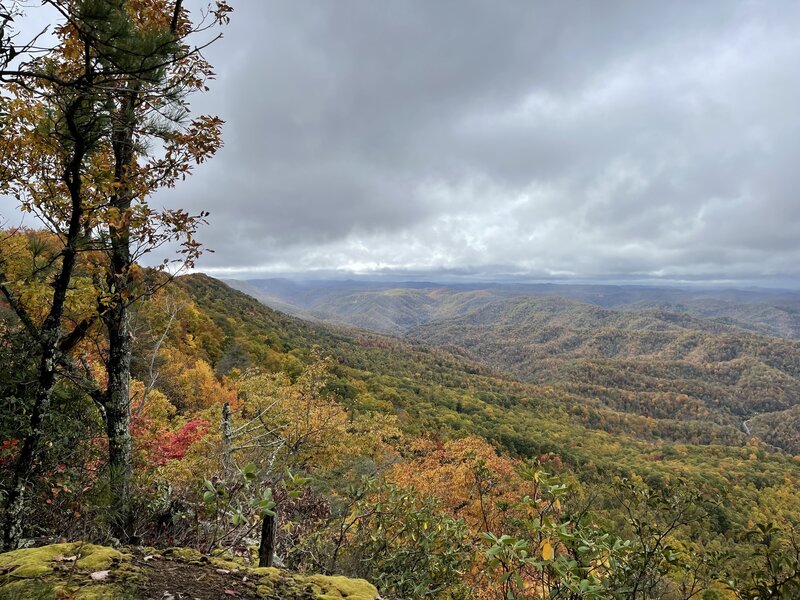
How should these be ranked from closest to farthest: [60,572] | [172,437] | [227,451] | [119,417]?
1. [60,572]
2. [119,417]
3. [227,451]
4. [172,437]

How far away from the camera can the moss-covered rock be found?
2.81m

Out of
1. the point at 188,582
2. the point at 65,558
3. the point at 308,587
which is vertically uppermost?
the point at 65,558

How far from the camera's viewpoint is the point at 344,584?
3670mm

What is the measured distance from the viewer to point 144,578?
10.4 ft

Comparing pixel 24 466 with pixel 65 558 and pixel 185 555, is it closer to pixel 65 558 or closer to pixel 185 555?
pixel 65 558

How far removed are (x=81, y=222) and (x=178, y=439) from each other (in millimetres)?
15122

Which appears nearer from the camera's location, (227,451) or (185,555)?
(185,555)

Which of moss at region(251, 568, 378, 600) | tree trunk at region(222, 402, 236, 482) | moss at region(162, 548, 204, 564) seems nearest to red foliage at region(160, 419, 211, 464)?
tree trunk at region(222, 402, 236, 482)

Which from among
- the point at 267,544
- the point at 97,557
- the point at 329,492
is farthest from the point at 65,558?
the point at 329,492

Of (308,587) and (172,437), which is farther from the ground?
(308,587)

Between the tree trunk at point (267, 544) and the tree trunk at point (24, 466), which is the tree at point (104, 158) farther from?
the tree trunk at point (267, 544)

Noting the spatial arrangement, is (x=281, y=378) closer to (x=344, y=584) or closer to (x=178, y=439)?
(x=178, y=439)

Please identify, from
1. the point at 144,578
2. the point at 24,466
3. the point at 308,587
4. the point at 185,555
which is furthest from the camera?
the point at 24,466

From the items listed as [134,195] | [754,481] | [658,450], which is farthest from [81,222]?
[658,450]
